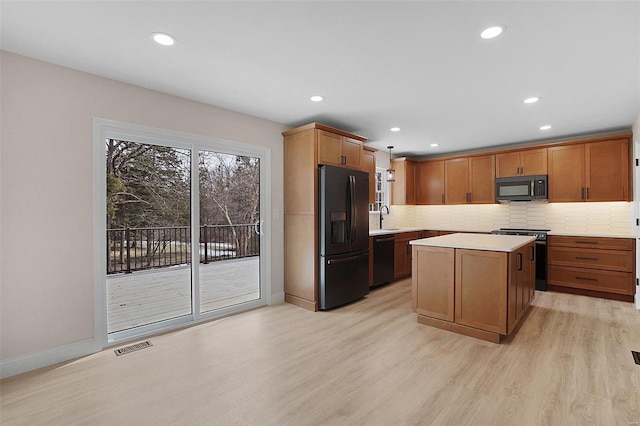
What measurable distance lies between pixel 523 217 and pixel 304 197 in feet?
13.6

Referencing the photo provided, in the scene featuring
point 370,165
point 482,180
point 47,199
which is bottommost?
point 47,199

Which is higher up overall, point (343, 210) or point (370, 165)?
point (370, 165)

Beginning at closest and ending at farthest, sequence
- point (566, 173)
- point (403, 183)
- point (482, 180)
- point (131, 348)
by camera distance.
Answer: point (131, 348), point (566, 173), point (482, 180), point (403, 183)

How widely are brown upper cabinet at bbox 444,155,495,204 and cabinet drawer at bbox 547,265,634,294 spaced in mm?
1546

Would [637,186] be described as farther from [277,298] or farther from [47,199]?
[47,199]

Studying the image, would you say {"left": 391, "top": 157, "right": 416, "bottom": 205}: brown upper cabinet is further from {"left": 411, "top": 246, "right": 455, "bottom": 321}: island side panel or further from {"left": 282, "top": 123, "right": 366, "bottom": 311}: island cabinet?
{"left": 411, "top": 246, "right": 455, "bottom": 321}: island side panel

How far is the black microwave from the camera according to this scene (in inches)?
204

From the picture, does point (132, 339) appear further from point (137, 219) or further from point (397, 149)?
point (397, 149)

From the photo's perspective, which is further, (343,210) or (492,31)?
(343,210)

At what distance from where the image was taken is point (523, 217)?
5.68 meters

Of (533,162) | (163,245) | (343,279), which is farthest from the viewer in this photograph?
Result: (163,245)

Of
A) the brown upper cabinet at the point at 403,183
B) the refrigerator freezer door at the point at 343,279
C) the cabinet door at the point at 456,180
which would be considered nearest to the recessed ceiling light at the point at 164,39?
the refrigerator freezer door at the point at 343,279

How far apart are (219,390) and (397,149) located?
5.19 metres

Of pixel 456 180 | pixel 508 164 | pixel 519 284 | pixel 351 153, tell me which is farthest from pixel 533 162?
pixel 351 153
